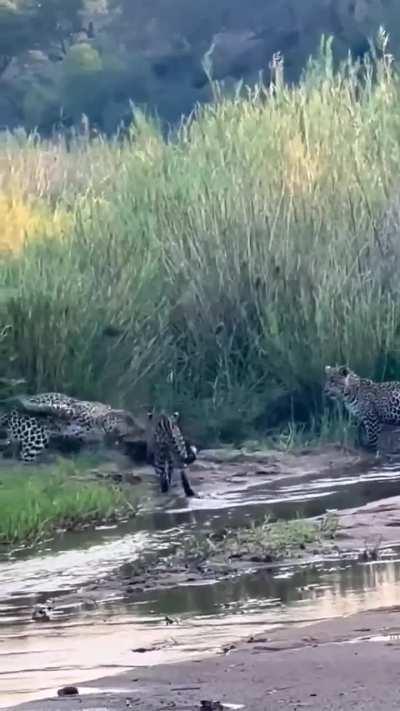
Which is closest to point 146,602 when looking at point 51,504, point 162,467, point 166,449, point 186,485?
point 51,504

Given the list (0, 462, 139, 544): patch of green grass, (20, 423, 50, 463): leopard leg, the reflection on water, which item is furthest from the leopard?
the reflection on water

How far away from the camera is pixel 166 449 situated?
14.8 meters

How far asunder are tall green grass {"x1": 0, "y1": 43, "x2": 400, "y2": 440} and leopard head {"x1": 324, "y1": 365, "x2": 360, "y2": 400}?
0.65 m

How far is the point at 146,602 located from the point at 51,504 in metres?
3.16

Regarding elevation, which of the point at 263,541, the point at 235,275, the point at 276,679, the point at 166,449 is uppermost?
the point at 235,275

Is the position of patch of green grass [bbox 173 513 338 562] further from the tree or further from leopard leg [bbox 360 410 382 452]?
the tree

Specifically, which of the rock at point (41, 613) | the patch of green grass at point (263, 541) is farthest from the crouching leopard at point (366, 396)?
the rock at point (41, 613)

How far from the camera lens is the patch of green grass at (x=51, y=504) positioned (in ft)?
40.8

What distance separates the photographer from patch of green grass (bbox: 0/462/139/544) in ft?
40.8

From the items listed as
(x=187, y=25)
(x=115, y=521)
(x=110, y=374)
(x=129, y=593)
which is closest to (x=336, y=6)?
(x=187, y=25)

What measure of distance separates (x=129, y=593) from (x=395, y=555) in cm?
161

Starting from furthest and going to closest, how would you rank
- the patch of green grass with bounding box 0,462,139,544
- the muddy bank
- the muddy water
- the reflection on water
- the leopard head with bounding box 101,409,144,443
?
1. the leopard head with bounding box 101,409,144,443
2. the patch of green grass with bounding box 0,462,139,544
3. the muddy water
4. the reflection on water
5. the muddy bank

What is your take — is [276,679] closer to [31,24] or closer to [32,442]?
[32,442]

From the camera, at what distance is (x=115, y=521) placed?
516 inches
